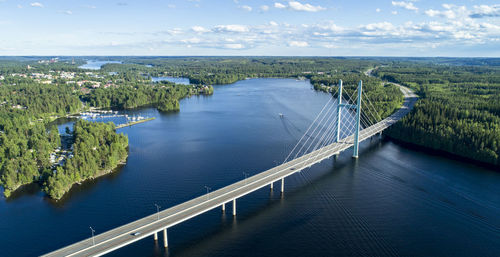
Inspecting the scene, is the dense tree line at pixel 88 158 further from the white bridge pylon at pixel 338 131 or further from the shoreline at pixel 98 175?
the white bridge pylon at pixel 338 131

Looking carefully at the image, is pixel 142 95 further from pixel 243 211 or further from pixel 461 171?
pixel 461 171

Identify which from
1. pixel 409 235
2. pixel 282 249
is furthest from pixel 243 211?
pixel 409 235

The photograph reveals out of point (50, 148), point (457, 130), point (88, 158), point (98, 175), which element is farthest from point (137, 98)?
point (457, 130)

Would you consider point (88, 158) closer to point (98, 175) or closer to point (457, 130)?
point (98, 175)

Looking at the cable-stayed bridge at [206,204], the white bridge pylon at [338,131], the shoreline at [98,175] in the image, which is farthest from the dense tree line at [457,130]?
the shoreline at [98,175]

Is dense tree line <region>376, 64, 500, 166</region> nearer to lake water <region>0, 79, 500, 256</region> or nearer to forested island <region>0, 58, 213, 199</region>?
lake water <region>0, 79, 500, 256</region>
